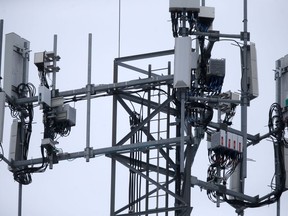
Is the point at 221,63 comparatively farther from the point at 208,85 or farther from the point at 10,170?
the point at 10,170

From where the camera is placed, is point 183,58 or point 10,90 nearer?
point 183,58

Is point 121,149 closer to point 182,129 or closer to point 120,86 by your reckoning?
point 120,86

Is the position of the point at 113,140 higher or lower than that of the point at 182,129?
higher

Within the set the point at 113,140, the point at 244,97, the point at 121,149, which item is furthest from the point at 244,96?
the point at 113,140

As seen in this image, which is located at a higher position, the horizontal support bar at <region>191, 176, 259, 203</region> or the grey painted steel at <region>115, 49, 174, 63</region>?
the grey painted steel at <region>115, 49, 174, 63</region>

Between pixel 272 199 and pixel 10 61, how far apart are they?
29.5 ft

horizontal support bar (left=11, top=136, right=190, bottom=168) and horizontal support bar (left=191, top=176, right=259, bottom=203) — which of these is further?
horizontal support bar (left=191, top=176, right=259, bottom=203)

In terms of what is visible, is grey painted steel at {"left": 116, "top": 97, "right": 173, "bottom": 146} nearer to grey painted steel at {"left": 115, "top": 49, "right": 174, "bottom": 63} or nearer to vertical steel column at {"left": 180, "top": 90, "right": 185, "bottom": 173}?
vertical steel column at {"left": 180, "top": 90, "right": 185, "bottom": 173}

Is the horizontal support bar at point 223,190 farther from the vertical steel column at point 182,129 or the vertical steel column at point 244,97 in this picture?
the vertical steel column at point 182,129

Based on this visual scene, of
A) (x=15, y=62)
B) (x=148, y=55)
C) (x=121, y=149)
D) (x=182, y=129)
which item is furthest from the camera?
(x=15, y=62)

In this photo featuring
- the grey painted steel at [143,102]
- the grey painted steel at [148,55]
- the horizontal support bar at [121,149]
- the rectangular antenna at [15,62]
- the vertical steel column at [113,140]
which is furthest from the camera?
the rectangular antenna at [15,62]

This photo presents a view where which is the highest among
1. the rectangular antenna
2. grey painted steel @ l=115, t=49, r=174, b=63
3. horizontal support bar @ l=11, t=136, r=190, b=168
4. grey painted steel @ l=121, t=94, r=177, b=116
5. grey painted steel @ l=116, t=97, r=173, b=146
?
the rectangular antenna

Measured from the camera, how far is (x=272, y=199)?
4644 centimetres

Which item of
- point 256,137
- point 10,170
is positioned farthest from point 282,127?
point 10,170
